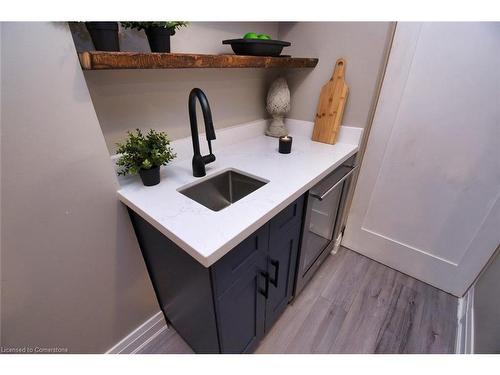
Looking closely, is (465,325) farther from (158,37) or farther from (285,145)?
(158,37)

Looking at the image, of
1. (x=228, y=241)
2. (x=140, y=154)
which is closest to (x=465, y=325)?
(x=228, y=241)

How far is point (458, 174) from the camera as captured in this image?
118cm

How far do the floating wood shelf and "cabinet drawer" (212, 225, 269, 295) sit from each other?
2.08 feet

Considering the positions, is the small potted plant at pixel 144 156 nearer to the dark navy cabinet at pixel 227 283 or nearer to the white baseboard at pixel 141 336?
the dark navy cabinet at pixel 227 283

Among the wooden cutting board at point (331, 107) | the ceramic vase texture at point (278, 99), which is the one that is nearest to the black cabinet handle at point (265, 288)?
the wooden cutting board at point (331, 107)

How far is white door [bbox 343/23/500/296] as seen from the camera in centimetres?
102

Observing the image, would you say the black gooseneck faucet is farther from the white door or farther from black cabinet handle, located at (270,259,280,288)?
the white door

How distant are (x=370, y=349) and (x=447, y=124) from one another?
4.07 feet

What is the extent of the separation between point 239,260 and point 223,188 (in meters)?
0.45

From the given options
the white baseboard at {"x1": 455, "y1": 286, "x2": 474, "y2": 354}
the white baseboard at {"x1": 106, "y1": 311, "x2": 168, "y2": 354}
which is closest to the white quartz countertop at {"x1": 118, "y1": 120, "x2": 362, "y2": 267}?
the white baseboard at {"x1": 106, "y1": 311, "x2": 168, "y2": 354}

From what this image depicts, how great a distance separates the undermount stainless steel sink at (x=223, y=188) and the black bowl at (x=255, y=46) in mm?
561

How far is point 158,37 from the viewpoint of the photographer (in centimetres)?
76
